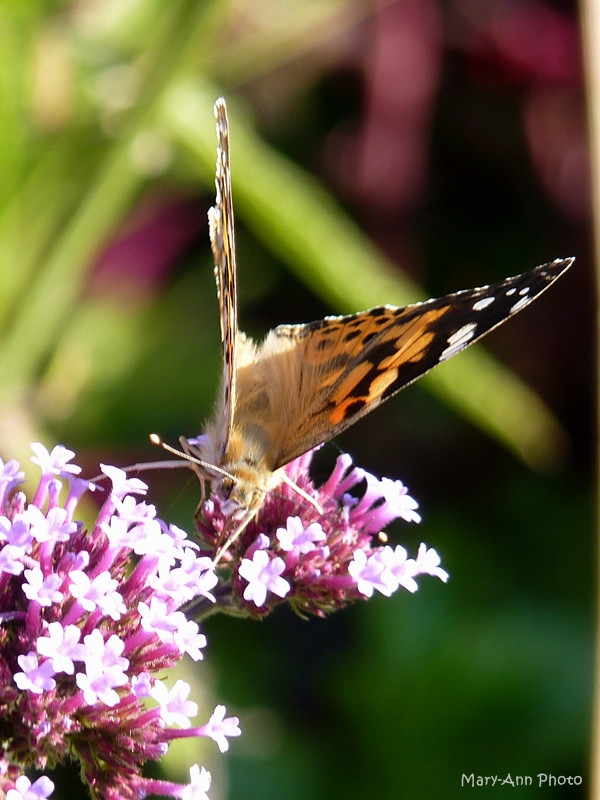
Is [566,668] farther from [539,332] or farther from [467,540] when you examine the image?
[539,332]

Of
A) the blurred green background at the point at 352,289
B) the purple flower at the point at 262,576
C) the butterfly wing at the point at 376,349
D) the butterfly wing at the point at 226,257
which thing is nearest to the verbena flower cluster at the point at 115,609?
the purple flower at the point at 262,576

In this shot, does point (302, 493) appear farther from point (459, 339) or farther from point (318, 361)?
point (459, 339)

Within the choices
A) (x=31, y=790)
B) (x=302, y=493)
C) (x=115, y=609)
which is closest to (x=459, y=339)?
(x=302, y=493)

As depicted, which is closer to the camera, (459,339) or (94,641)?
(94,641)

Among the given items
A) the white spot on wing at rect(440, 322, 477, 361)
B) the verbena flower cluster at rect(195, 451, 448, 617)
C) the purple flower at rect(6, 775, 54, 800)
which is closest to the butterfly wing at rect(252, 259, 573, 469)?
the white spot on wing at rect(440, 322, 477, 361)

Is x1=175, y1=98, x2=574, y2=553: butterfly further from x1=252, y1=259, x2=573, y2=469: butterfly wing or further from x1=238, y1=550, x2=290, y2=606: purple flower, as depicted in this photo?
x1=238, y1=550, x2=290, y2=606: purple flower

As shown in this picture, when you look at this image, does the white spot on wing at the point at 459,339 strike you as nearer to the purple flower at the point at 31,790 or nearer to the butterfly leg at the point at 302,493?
the butterfly leg at the point at 302,493
